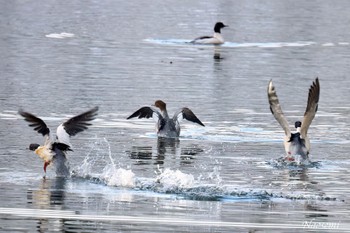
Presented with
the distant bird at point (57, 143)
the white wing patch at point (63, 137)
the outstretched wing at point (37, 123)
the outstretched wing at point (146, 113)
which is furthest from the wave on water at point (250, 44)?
the outstretched wing at point (37, 123)

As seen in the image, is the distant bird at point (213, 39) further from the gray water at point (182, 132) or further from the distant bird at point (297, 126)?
the distant bird at point (297, 126)

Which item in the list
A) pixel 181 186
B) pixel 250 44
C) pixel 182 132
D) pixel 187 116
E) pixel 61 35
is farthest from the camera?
pixel 61 35

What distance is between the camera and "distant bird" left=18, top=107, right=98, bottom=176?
18578 mm

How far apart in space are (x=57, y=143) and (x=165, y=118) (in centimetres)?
489

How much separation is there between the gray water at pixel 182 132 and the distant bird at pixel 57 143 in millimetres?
269

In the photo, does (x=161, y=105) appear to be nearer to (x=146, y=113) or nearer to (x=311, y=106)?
(x=146, y=113)

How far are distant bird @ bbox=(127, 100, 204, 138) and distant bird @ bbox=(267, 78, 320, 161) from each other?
8.86ft

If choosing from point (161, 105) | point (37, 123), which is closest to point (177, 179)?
point (37, 123)

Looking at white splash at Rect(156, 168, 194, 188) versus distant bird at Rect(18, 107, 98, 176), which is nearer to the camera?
white splash at Rect(156, 168, 194, 188)

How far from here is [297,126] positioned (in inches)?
848

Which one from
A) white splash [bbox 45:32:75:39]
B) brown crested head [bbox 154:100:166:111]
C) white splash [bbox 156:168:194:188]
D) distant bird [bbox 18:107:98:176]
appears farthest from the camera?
white splash [bbox 45:32:75:39]

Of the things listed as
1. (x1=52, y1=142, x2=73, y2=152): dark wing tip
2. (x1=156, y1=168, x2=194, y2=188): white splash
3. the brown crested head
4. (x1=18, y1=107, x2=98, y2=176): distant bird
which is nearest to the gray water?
(x1=156, y1=168, x2=194, y2=188): white splash

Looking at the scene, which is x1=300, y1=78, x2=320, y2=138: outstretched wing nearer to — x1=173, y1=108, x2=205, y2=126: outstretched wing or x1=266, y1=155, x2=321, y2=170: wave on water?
x1=266, y1=155, x2=321, y2=170: wave on water

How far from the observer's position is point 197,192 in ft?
55.9
